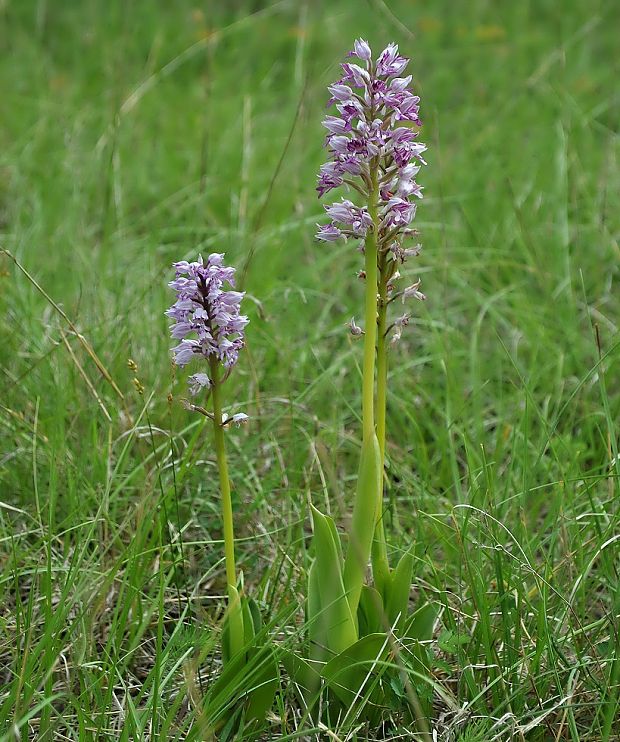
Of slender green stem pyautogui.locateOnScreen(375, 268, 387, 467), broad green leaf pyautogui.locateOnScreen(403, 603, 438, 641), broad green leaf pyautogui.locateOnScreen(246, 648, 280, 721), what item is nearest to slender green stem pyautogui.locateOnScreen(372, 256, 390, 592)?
slender green stem pyautogui.locateOnScreen(375, 268, 387, 467)

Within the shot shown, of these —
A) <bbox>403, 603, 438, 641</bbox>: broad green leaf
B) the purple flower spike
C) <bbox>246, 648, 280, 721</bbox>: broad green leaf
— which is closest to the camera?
the purple flower spike

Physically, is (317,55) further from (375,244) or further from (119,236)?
(375,244)

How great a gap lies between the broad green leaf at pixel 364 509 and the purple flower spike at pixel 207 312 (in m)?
0.32

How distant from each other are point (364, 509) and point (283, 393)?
4.63ft

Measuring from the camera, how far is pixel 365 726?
6.30 feet

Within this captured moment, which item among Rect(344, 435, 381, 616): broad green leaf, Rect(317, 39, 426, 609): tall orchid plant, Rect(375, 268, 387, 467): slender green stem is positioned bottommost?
Rect(344, 435, 381, 616): broad green leaf

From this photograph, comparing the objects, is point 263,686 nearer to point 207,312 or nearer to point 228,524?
point 228,524

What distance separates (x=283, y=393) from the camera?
10.4ft

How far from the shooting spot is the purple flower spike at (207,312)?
5.61ft

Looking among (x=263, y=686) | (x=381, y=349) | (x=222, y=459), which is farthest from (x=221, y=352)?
(x=263, y=686)

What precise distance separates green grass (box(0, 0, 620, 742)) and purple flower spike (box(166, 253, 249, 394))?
1.32 feet

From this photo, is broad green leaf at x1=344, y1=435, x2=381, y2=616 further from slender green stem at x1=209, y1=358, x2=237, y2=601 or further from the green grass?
slender green stem at x1=209, y1=358, x2=237, y2=601

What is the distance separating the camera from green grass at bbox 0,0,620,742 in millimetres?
1965

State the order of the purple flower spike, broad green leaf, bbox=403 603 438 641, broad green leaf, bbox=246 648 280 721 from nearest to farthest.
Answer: the purple flower spike, broad green leaf, bbox=246 648 280 721, broad green leaf, bbox=403 603 438 641
